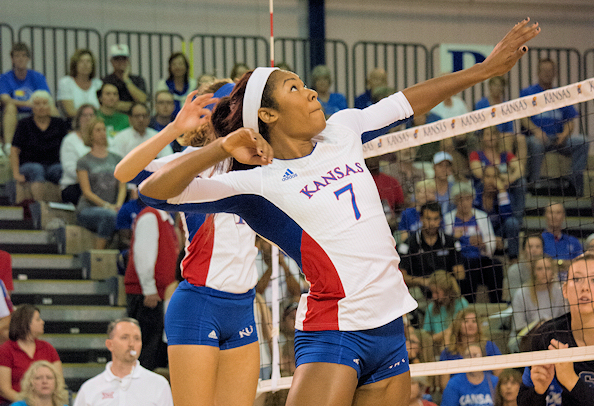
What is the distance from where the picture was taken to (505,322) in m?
7.43

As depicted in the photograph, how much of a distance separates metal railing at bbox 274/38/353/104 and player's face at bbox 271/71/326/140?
9216 mm

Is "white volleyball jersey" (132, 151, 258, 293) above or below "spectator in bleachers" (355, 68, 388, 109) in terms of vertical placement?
below

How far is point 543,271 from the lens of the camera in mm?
6875

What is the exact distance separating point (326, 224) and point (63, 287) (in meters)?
6.46

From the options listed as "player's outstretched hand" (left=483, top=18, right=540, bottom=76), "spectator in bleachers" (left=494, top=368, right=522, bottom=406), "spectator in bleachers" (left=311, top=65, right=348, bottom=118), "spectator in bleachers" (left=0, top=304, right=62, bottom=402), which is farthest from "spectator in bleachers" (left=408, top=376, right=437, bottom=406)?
"spectator in bleachers" (left=311, top=65, right=348, bottom=118)

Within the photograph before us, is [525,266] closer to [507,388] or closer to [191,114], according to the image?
[507,388]

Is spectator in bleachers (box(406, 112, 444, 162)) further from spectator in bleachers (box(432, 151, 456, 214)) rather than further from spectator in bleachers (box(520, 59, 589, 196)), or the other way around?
spectator in bleachers (box(432, 151, 456, 214))

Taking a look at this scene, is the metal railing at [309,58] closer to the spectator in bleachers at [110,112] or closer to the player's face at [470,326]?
the spectator in bleachers at [110,112]

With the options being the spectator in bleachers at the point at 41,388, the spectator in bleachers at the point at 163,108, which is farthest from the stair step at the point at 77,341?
the spectator in bleachers at the point at 163,108

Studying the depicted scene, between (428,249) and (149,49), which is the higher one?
(149,49)

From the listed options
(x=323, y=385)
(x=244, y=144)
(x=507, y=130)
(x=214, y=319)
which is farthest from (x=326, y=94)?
(x=323, y=385)

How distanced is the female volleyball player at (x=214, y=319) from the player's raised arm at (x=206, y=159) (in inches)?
47.2

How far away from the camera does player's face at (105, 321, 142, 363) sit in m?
6.28

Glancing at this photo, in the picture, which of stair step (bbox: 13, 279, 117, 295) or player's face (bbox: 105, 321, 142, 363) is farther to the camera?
stair step (bbox: 13, 279, 117, 295)
